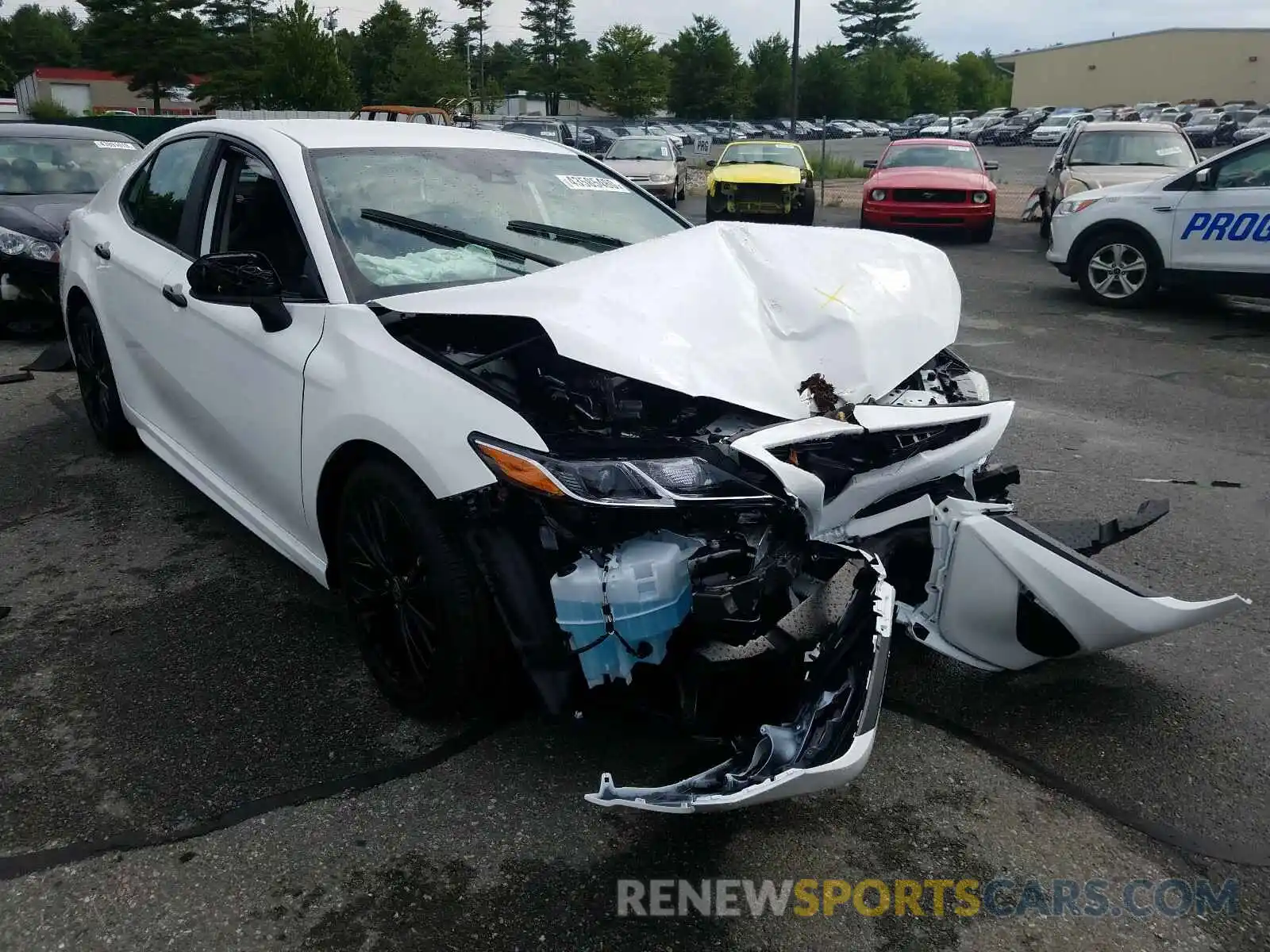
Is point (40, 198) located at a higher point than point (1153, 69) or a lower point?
lower

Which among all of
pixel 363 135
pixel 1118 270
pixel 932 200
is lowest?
pixel 1118 270

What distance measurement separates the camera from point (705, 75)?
69.8m

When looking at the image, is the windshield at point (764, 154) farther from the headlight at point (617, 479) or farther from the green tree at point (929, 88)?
the green tree at point (929, 88)

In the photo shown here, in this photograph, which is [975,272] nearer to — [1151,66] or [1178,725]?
[1178,725]

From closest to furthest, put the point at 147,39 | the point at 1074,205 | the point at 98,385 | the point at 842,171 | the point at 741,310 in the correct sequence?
the point at 741,310 < the point at 98,385 < the point at 1074,205 < the point at 842,171 < the point at 147,39

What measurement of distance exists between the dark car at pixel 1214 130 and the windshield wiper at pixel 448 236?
4517 centimetres

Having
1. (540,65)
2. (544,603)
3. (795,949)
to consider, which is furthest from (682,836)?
(540,65)

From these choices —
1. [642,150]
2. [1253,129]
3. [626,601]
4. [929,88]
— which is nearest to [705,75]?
[929,88]

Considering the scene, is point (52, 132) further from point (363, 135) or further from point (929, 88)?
point (929, 88)

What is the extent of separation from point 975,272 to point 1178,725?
10.6m

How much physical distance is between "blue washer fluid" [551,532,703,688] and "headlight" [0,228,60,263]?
24.8 ft

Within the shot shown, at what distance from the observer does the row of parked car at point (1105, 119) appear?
4281 cm

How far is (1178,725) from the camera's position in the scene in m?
3.08

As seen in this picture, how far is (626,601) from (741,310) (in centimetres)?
101
